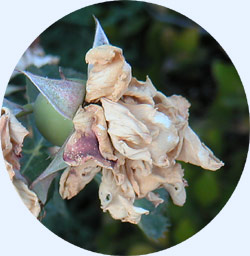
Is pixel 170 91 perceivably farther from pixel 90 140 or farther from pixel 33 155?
pixel 90 140

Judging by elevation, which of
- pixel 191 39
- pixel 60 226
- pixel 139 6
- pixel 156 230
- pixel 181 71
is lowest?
pixel 60 226

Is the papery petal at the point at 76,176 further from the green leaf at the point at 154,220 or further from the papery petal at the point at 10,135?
the green leaf at the point at 154,220

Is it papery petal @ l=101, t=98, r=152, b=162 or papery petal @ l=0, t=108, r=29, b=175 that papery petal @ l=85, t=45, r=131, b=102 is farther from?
papery petal @ l=0, t=108, r=29, b=175

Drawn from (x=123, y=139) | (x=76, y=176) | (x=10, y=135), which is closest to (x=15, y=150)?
(x=10, y=135)

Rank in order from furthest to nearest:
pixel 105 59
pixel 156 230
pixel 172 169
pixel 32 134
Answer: pixel 156 230 < pixel 32 134 < pixel 172 169 < pixel 105 59

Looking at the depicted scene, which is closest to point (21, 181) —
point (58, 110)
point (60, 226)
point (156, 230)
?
point (58, 110)

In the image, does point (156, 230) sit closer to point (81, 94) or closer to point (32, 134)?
point (32, 134)

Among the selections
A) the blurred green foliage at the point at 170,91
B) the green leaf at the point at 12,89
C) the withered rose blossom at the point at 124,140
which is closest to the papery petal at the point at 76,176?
the withered rose blossom at the point at 124,140

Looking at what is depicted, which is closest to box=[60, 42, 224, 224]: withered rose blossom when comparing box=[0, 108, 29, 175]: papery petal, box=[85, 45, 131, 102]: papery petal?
box=[85, 45, 131, 102]: papery petal
